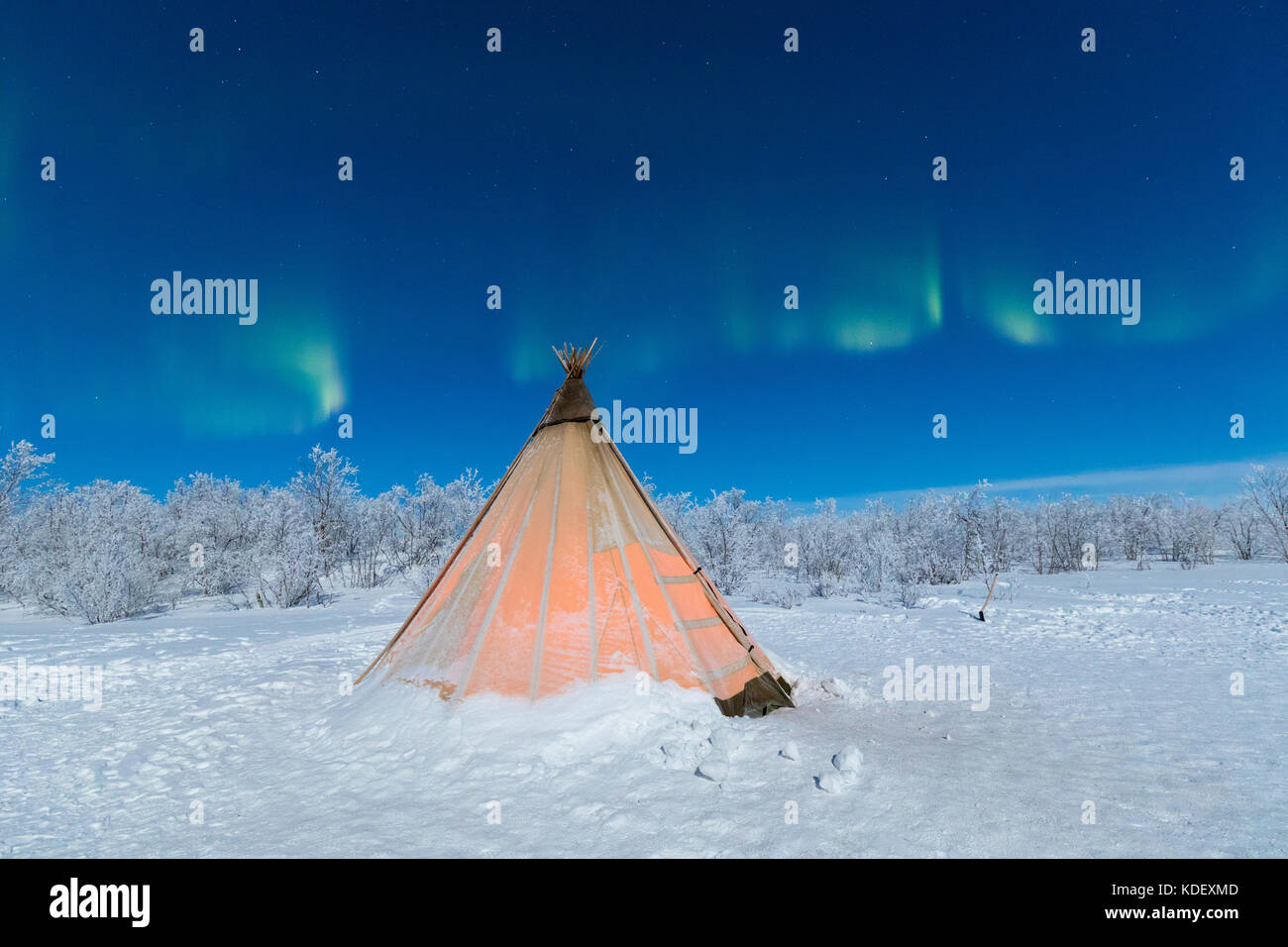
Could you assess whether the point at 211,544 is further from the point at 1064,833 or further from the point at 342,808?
the point at 1064,833

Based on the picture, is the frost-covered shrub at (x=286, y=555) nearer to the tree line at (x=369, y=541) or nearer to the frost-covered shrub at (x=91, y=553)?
the tree line at (x=369, y=541)

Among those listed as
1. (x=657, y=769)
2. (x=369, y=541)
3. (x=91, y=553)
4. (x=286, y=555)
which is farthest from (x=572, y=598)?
(x=369, y=541)

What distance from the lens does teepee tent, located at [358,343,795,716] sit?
210 inches

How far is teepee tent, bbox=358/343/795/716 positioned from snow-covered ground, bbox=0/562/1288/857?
0.97ft

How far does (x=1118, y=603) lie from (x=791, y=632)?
29.3 ft

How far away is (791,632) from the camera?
11.9 m

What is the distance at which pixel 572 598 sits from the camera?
5586mm

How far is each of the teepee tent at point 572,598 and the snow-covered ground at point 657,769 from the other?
0.30 metres

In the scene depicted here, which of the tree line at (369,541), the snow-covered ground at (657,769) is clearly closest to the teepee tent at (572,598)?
the snow-covered ground at (657,769)

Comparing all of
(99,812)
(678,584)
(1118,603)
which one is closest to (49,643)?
(99,812)

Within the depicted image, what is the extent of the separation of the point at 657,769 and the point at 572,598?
1.85 meters

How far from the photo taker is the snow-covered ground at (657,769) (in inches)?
133

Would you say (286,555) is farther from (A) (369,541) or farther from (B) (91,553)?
(A) (369,541)
